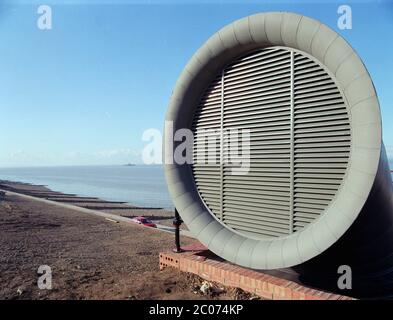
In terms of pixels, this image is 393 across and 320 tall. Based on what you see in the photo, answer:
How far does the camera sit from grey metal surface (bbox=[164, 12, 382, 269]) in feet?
21.5

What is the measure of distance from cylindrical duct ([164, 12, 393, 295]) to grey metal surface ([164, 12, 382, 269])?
0.02m

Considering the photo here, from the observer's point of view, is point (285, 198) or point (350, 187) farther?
point (285, 198)

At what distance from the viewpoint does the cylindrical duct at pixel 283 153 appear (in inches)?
268

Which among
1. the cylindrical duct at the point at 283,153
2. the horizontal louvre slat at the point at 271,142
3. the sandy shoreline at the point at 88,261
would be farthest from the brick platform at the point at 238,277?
the horizontal louvre slat at the point at 271,142

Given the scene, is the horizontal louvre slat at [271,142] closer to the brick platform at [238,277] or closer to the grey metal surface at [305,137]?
the grey metal surface at [305,137]

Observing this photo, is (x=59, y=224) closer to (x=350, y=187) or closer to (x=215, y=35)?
(x=215, y=35)

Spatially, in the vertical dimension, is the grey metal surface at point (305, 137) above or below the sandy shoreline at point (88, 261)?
above

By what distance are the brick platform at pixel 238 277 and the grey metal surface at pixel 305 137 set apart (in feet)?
2.27

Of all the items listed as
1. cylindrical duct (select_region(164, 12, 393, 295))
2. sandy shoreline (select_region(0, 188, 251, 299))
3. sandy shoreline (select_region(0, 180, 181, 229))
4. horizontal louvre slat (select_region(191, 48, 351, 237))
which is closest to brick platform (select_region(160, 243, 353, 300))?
sandy shoreline (select_region(0, 188, 251, 299))

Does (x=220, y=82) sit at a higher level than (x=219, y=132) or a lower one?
higher

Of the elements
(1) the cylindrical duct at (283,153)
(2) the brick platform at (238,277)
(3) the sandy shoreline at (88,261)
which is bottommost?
(3) the sandy shoreline at (88,261)

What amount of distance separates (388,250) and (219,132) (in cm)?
542

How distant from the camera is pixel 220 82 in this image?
9.23 m
